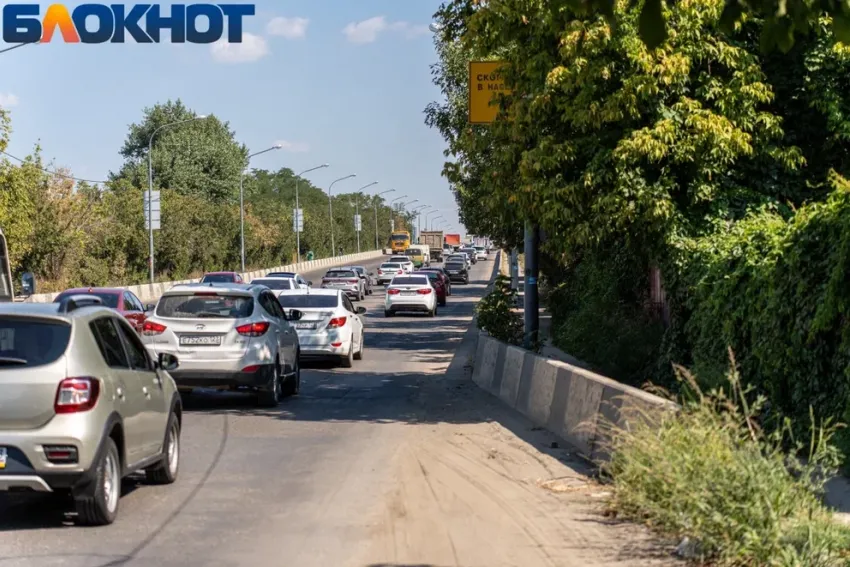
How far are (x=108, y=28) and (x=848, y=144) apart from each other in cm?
2514

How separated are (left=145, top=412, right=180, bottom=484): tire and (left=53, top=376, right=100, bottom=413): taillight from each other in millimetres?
2143

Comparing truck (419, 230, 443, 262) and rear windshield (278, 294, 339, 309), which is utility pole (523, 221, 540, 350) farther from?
truck (419, 230, 443, 262)

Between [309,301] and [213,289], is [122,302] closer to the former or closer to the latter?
[309,301]

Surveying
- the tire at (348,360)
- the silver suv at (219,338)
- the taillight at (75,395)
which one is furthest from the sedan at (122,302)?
the taillight at (75,395)

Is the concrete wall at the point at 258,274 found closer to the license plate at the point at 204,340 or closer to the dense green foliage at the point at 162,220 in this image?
the dense green foliage at the point at 162,220

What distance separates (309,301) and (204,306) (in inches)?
292

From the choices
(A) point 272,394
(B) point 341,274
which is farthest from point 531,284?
(B) point 341,274

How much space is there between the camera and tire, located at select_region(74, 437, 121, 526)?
8.89 m

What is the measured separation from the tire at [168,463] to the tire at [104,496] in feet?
4.90

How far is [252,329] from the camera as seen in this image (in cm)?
1738

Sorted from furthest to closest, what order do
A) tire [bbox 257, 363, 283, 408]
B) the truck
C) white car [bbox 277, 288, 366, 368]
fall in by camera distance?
1. the truck
2. white car [bbox 277, 288, 366, 368]
3. tire [bbox 257, 363, 283, 408]

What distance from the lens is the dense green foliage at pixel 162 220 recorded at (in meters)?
55.2

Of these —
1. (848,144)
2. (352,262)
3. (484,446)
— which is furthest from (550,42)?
(352,262)

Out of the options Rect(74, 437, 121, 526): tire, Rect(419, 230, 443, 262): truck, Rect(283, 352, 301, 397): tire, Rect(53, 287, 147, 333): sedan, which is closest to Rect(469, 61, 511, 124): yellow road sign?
Rect(283, 352, 301, 397): tire
